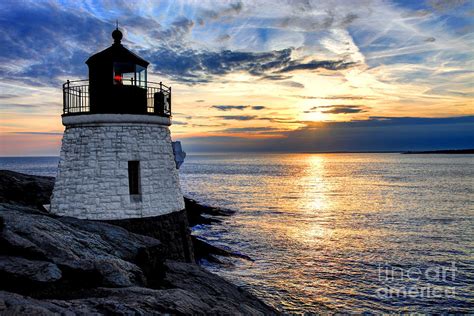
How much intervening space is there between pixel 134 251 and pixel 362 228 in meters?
26.9

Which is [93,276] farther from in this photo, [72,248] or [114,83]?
[114,83]

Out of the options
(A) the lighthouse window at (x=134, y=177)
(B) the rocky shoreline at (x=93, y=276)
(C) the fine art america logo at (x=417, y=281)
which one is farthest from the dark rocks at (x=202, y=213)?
(B) the rocky shoreline at (x=93, y=276)

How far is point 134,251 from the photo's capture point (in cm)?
962

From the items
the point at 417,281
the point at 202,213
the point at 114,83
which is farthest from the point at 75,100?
the point at 202,213

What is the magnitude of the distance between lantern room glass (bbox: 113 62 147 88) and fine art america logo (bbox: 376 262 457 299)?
47.1 ft

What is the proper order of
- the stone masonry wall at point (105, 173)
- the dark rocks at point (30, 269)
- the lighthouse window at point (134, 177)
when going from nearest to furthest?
the dark rocks at point (30, 269) < the stone masonry wall at point (105, 173) < the lighthouse window at point (134, 177)

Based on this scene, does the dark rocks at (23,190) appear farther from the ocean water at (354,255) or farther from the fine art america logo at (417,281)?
the fine art america logo at (417,281)

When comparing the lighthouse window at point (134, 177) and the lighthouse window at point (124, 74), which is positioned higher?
the lighthouse window at point (124, 74)

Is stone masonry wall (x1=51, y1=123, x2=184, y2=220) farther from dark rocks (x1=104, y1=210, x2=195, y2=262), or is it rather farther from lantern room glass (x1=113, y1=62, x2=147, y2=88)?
lantern room glass (x1=113, y1=62, x2=147, y2=88)

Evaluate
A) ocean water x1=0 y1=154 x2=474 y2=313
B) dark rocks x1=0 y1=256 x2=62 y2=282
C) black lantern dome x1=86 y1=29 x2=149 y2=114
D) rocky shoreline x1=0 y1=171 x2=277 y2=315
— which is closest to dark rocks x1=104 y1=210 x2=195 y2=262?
rocky shoreline x1=0 y1=171 x2=277 y2=315

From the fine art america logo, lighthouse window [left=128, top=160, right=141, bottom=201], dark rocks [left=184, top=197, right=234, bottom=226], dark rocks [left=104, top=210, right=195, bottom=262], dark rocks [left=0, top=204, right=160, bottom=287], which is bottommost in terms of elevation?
the fine art america logo

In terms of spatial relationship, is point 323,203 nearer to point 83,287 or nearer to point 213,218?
point 213,218

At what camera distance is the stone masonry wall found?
12914 millimetres

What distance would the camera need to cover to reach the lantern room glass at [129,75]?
44.4ft
